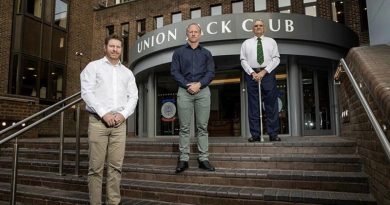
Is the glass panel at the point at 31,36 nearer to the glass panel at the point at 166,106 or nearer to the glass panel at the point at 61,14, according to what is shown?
the glass panel at the point at 61,14

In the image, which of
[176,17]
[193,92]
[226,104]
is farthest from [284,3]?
[193,92]

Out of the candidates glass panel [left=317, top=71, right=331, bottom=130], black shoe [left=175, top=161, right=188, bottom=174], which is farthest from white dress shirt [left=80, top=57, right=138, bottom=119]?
glass panel [left=317, top=71, right=331, bottom=130]

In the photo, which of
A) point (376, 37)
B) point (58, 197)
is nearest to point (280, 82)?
point (376, 37)

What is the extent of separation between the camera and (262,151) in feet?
14.1

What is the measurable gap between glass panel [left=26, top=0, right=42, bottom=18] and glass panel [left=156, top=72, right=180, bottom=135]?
24.2 feet

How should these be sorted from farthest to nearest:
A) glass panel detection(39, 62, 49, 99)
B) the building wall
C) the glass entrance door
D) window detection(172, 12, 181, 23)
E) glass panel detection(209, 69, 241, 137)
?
window detection(172, 12, 181, 23), glass panel detection(39, 62, 49, 99), glass panel detection(209, 69, 241, 137), the glass entrance door, the building wall

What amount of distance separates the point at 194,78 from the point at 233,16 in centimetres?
454

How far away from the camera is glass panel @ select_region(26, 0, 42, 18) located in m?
13.6

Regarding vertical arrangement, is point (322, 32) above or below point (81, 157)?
above

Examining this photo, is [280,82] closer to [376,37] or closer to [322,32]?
[322,32]

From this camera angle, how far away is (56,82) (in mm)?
14883

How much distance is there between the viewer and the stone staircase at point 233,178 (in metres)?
3.21

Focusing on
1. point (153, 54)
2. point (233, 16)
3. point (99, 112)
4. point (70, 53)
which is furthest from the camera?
point (70, 53)

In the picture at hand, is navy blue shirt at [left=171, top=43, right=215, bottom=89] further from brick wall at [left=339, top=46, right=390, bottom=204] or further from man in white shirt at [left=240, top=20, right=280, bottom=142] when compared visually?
brick wall at [left=339, top=46, right=390, bottom=204]
